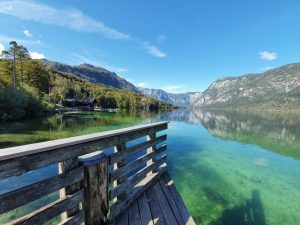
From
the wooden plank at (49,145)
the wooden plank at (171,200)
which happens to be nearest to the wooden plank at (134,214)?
the wooden plank at (171,200)

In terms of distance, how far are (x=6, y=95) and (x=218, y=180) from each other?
107 feet

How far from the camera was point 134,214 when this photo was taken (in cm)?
411

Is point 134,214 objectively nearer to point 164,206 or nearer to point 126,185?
point 126,185

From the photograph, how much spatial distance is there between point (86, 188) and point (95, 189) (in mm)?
134

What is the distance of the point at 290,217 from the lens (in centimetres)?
759

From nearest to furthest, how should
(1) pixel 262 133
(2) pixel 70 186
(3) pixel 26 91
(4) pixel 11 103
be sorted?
1. (2) pixel 70 186
2. (4) pixel 11 103
3. (1) pixel 262 133
4. (3) pixel 26 91

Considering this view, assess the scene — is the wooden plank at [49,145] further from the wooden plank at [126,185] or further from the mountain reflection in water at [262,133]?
the mountain reflection in water at [262,133]

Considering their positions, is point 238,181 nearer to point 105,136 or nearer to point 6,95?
point 105,136

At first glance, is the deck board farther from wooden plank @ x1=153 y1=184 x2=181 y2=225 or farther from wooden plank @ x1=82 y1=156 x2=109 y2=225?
wooden plank @ x1=82 y1=156 x2=109 y2=225

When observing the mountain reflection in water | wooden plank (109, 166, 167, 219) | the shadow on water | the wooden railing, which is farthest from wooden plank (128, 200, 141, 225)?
the mountain reflection in water

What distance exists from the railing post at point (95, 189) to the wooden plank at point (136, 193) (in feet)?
2.72

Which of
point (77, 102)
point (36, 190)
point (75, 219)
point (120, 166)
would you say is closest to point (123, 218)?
point (120, 166)

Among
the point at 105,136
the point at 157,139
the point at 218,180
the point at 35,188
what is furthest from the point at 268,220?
the point at 35,188

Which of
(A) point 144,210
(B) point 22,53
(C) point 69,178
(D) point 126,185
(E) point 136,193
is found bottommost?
(A) point 144,210
